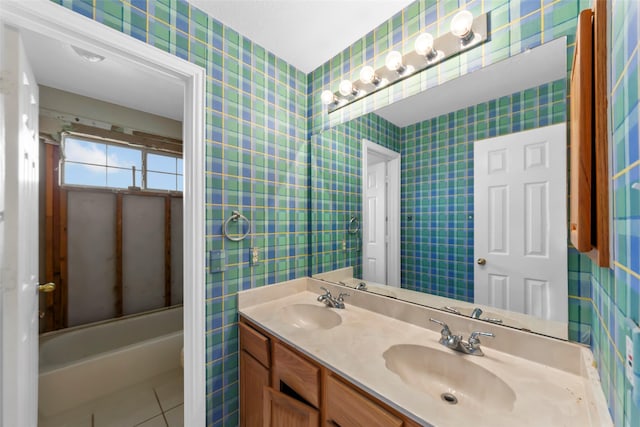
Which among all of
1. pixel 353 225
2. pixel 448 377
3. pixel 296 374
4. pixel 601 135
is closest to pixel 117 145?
pixel 353 225

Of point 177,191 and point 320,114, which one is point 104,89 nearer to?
point 177,191

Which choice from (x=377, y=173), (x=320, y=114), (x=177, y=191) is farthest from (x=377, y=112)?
(x=177, y=191)

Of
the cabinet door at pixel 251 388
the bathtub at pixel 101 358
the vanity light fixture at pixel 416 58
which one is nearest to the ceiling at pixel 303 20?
the vanity light fixture at pixel 416 58

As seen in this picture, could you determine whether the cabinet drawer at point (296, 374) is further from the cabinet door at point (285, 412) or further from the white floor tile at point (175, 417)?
the white floor tile at point (175, 417)

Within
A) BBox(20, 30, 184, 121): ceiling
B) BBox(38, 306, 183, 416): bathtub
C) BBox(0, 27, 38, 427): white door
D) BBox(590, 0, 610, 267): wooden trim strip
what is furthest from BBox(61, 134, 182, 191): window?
BBox(590, 0, 610, 267): wooden trim strip

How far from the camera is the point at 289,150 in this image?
1741mm

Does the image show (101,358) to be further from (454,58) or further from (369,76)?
(454,58)

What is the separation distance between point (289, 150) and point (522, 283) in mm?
1450

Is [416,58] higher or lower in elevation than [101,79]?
lower

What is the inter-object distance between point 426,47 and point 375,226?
3.09 ft

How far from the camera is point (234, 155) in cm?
146

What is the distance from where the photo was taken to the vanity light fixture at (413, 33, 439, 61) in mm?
1180

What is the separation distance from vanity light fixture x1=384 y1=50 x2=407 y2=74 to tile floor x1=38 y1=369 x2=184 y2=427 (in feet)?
8.41

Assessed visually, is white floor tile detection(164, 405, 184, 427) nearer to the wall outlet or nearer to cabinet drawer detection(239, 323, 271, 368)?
cabinet drawer detection(239, 323, 271, 368)
